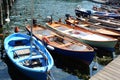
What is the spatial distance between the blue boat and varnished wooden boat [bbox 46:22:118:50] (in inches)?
202

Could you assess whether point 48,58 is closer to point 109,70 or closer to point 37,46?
point 37,46

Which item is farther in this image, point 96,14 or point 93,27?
point 96,14

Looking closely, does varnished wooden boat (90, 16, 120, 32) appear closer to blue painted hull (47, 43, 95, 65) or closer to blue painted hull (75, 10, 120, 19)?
blue painted hull (75, 10, 120, 19)

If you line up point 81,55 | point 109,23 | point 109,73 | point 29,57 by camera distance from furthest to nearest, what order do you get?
1. point 109,23
2. point 81,55
3. point 29,57
4. point 109,73

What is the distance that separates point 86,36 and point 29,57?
845 cm

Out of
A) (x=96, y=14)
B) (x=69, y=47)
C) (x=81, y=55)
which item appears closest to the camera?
(x=81, y=55)

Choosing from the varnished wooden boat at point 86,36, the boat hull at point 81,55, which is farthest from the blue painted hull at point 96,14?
the boat hull at point 81,55

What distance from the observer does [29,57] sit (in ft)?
54.5

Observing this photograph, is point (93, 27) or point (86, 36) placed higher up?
point (93, 27)

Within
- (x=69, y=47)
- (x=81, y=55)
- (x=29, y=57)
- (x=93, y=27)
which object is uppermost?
(x=93, y=27)

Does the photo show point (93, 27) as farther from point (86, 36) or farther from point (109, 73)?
point (109, 73)

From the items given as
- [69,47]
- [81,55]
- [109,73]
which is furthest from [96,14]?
[109,73]

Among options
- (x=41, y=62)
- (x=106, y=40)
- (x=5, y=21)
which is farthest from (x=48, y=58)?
(x=5, y=21)

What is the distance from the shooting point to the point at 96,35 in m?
23.8
